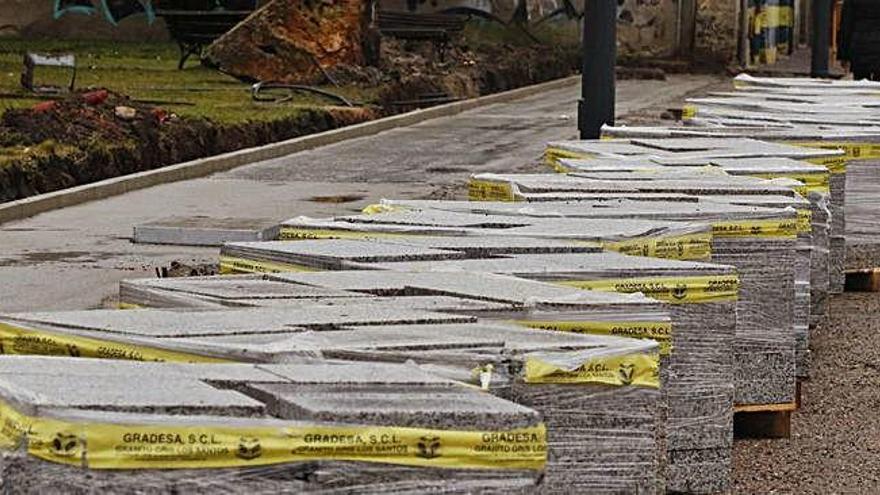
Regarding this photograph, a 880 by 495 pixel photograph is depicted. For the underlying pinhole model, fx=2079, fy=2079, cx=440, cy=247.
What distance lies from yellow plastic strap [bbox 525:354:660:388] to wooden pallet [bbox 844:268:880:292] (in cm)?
740

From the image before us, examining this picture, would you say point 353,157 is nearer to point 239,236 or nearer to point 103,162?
point 103,162

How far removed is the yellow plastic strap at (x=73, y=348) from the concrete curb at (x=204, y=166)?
867cm

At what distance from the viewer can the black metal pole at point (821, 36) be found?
27734 mm

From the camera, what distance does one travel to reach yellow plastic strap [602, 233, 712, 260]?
700 centimetres

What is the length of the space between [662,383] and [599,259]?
0.59 metres

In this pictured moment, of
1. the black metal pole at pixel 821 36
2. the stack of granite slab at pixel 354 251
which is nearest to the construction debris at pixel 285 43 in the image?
the black metal pole at pixel 821 36

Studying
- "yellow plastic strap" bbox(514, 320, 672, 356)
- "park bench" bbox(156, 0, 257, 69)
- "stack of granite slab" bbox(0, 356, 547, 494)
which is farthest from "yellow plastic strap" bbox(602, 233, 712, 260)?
"park bench" bbox(156, 0, 257, 69)

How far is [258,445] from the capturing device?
3912 millimetres

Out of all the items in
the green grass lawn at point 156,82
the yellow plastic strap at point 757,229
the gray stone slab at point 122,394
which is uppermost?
the gray stone slab at point 122,394

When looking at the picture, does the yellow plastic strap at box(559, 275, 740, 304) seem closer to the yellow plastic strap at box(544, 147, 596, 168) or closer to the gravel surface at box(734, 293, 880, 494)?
the gravel surface at box(734, 293, 880, 494)

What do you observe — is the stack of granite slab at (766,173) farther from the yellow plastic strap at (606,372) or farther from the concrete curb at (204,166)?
the concrete curb at (204,166)

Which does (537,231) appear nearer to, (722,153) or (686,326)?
(686,326)

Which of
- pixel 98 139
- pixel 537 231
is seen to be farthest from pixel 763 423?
pixel 98 139

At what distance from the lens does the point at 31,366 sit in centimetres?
434
